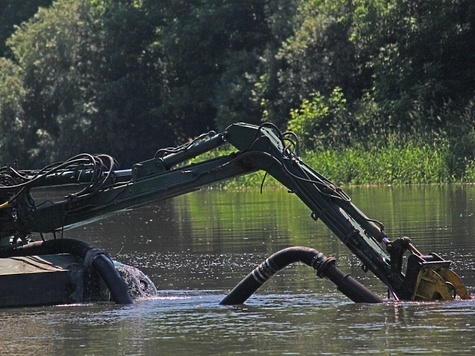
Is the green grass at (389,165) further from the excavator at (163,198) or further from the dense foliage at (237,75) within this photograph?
the excavator at (163,198)

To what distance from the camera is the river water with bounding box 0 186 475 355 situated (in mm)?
12852

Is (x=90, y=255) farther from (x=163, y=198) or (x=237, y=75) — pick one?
(x=237, y=75)

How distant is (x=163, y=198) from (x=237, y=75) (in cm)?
5623

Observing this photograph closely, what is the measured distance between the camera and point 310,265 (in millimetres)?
15961

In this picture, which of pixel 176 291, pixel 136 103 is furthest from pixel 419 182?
pixel 136 103

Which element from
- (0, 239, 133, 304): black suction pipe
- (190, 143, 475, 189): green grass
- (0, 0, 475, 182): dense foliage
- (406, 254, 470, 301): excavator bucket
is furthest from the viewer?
(0, 0, 475, 182): dense foliage

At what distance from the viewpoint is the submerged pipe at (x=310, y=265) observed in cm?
1555

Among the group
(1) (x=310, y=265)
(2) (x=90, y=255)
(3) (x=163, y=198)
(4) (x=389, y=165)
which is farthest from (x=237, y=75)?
(1) (x=310, y=265)

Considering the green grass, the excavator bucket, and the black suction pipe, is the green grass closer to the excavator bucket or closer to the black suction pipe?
the black suction pipe

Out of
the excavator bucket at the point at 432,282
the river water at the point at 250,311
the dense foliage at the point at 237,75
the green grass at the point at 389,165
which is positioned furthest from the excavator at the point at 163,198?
the dense foliage at the point at 237,75

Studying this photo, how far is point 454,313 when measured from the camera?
46.5 feet

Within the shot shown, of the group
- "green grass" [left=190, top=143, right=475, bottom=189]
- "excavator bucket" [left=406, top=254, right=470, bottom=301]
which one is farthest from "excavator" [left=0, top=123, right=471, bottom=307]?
"green grass" [left=190, top=143, right=475, bottom=189]

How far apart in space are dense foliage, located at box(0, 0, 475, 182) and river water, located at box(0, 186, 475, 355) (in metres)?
19.4

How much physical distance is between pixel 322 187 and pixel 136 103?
6481 centimetres
